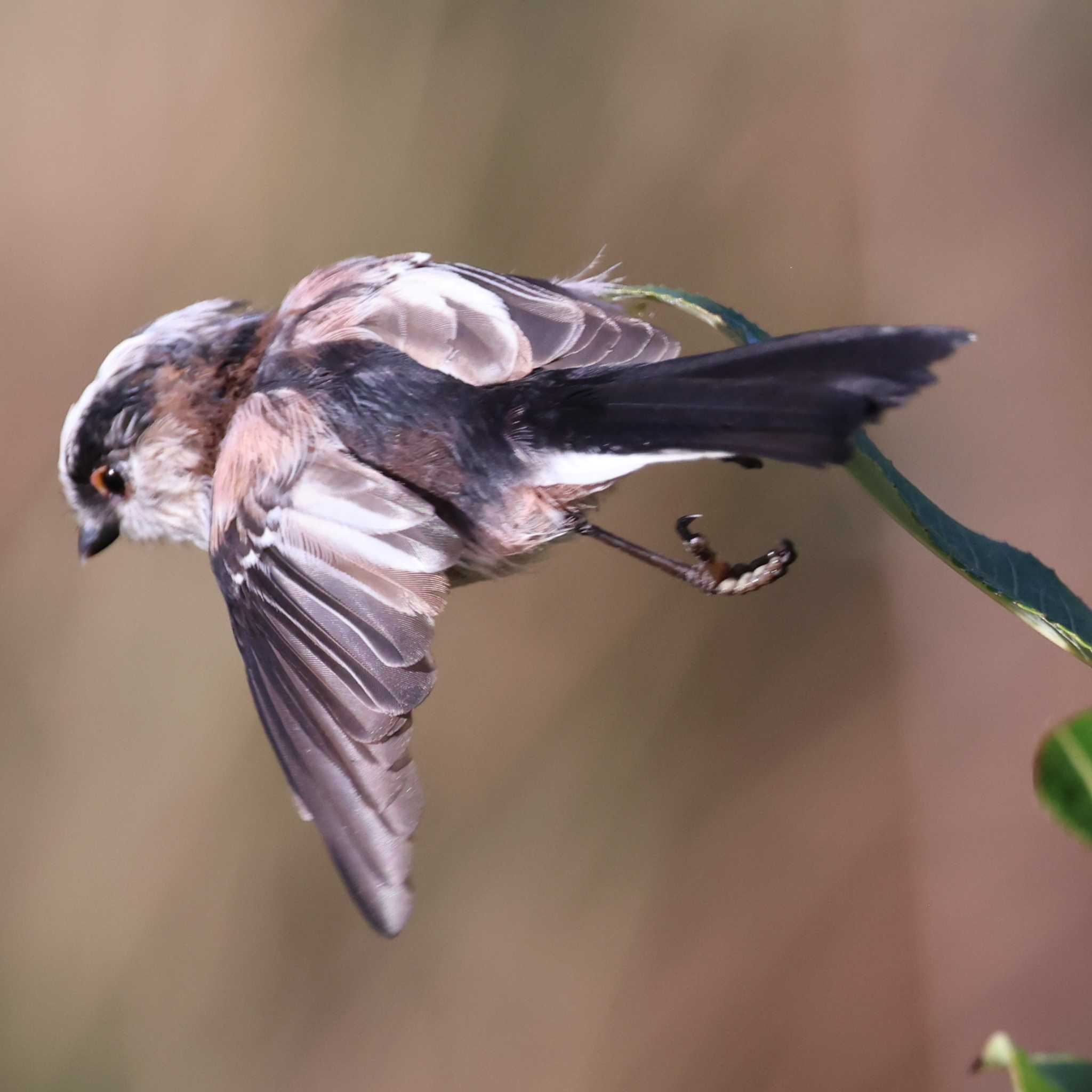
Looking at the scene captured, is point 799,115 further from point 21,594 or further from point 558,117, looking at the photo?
point 21,594

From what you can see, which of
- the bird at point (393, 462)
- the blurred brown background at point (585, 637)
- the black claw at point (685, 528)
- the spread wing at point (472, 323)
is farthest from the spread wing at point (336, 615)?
the blurred brown background at point (585, 637)

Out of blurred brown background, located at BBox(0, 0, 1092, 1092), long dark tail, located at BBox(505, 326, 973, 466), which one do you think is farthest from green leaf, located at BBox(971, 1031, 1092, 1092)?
blurred brown background, located at BBox(0, 0, 1092, 1092)

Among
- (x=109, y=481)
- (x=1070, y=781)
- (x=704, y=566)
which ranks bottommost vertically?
(x=109, y=481)

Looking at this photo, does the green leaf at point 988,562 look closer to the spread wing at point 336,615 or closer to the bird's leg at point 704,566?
the bird's leg at point 704,566

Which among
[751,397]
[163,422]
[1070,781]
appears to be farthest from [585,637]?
[1070,781]

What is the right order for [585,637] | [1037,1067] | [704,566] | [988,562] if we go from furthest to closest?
[585,637] → [704,566] → [988,562] → [1037,1067]

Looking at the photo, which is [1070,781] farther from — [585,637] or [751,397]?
[585,637]
